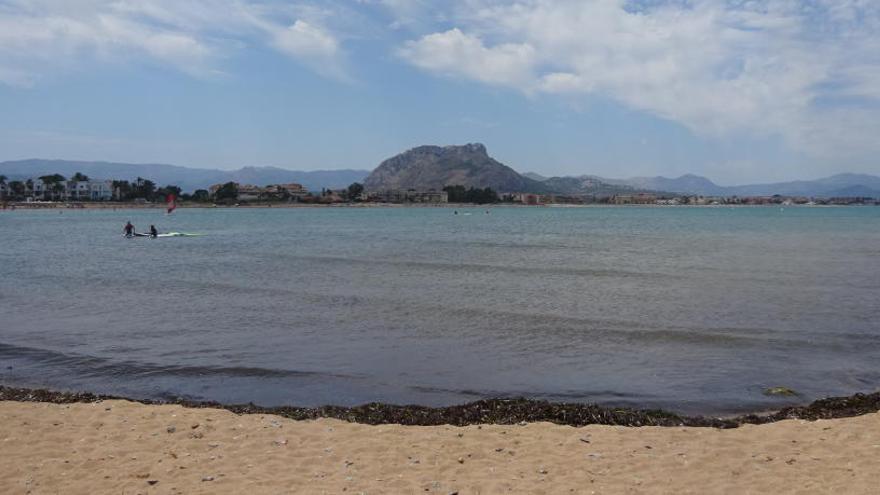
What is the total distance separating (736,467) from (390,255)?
114ft

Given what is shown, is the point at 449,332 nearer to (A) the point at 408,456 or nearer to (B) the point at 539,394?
(B) the point at 539,394

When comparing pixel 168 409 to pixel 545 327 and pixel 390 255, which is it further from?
pixel 390 255

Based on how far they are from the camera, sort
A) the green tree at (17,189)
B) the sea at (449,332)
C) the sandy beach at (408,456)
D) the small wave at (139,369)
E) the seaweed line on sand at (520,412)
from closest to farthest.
A: the sandy beach at (408,456) < the seaweed line on sand at (520,412) < the sea at (449,332) < the small wave at (139,369) < the green tree at (17,189)

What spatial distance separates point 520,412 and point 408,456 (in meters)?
2.66

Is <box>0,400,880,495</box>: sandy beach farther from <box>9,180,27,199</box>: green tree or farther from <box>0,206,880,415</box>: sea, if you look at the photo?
<box>9,180,27,199</box>: green tree

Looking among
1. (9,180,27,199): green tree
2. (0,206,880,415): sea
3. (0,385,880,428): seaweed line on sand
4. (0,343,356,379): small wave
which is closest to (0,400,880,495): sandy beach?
(0,385,880,428): seaweed line on sand

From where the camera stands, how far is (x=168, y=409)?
10.3 metres

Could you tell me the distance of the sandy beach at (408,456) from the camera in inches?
281

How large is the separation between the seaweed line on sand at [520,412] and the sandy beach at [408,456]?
1.24 ft

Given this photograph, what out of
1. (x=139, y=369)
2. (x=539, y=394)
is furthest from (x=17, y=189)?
(x=539, y=394)

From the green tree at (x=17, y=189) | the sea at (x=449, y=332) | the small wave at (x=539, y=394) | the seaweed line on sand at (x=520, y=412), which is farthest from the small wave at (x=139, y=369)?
the green tree at (x=17, y=189)

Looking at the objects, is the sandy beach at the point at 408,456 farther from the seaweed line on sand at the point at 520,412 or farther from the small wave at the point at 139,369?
the small wave at the point at 139,369

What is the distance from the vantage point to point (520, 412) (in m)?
10.3

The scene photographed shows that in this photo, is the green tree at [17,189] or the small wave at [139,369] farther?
the green tree at [17,189]
